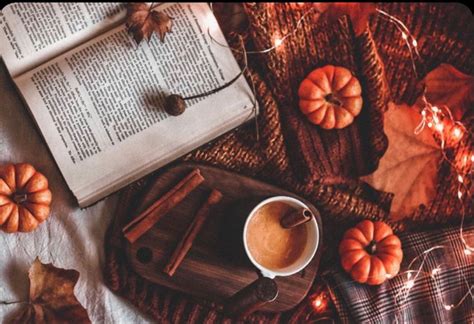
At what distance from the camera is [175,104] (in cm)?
131

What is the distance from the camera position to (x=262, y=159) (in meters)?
1.40

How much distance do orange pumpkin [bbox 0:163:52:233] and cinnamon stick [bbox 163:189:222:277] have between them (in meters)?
0.25

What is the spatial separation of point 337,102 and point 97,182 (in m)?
0.48

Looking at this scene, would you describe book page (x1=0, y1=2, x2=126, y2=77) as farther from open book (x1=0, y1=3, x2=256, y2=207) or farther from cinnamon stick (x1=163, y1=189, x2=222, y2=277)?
cinnamon stick (x1=163, y1=189, x2=222, y2=277)

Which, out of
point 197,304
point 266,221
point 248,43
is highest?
point 248,43

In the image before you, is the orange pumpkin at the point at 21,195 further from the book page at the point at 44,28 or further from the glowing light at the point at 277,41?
the glowing light at the point at 277,41

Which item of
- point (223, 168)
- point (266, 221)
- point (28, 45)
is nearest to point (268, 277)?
point (266, 221)

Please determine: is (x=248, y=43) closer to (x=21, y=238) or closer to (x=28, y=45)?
(x=28, y=45)

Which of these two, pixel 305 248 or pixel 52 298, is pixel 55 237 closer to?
pixel 52 298

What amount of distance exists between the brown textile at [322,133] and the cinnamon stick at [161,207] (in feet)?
0.15

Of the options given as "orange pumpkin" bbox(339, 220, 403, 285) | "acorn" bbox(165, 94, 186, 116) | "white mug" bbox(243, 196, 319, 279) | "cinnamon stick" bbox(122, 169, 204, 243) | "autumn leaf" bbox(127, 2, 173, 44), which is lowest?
"orange pumpkin" bbox(339, 220, 403, 285)

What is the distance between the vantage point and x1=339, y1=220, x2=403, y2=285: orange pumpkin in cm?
137

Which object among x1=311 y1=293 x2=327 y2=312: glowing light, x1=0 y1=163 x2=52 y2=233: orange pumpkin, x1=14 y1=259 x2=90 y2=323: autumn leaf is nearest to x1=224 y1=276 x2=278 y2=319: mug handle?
x1=311 y1=293 x2=327 y2=312: glowing light

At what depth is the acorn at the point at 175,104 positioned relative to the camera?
1.31 m
